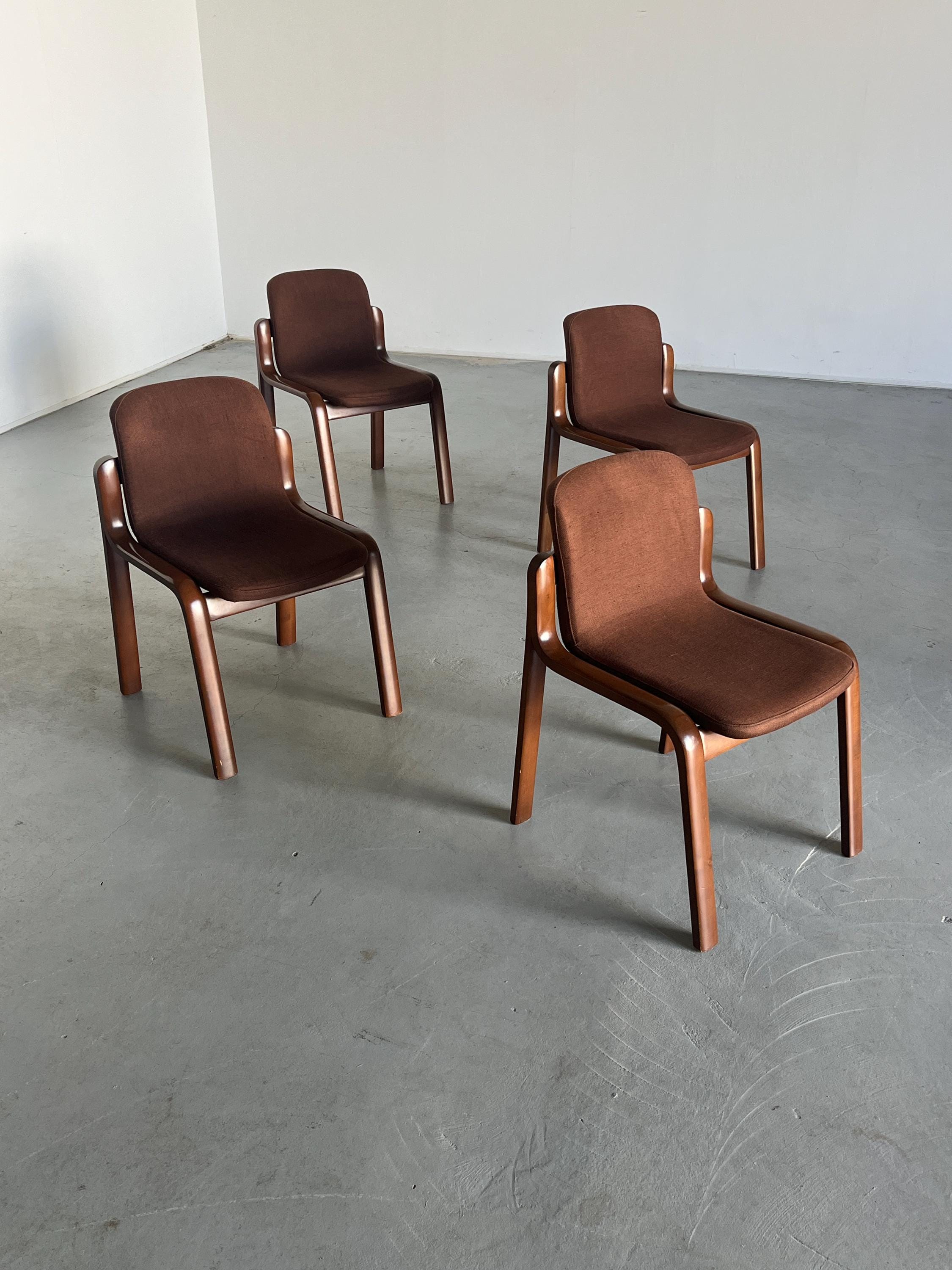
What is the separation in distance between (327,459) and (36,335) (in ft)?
7.88

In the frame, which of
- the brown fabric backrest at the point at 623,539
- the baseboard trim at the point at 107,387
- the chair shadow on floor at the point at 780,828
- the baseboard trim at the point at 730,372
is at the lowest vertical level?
the baseboard trim at the point at 730,372

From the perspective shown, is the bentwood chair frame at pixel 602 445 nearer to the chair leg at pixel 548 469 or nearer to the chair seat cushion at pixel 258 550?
the chair leg at pixel 548 469

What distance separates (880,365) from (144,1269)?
577cm

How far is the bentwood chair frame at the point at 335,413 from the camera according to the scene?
3.79 meters

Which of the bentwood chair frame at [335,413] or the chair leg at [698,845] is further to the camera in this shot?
the bentwood chair frame at [335,413]

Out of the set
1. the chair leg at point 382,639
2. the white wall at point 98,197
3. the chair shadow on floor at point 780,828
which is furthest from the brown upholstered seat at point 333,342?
the chair shadow on floor at point 780,828

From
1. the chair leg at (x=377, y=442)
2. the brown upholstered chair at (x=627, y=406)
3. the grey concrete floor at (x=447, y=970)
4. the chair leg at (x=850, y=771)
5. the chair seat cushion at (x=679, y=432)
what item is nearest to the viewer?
the grey concrete floor at (x=447, y=970)

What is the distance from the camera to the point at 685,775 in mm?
1884

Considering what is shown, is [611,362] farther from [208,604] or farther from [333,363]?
[208,604]

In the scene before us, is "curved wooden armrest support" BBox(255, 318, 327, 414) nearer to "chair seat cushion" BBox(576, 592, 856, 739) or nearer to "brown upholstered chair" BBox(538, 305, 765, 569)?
"brown upholstered chair" BBox(538, 305, 765, 569)

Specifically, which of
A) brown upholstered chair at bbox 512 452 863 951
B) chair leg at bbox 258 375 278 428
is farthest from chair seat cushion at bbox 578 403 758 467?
chair leg at bbox 258 375 278 428

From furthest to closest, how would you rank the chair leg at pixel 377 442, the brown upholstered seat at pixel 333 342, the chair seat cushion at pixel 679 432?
the chair leg at pixel 377 442, the brown upholstered seat at pixel 333 342, the chair seat cushion at pixel 679 432

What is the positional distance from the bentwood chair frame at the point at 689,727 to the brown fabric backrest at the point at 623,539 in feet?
0.14

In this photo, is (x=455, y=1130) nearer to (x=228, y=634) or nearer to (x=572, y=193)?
(x=228, y=634)
